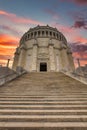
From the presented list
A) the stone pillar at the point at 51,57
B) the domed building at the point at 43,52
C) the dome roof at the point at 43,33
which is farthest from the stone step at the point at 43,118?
the dome roof at the point at 43,33

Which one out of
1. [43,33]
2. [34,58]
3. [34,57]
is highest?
[43,33]

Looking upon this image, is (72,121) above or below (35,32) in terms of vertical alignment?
below

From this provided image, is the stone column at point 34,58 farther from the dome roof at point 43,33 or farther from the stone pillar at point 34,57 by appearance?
the dome roof at point 43,33

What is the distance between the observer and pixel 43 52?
33.1 metres

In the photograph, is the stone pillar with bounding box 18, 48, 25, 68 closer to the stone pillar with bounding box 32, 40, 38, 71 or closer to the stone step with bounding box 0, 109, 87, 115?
the stone pillar with bounding box 32, 40, 38, 71

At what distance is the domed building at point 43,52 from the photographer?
31.0 m

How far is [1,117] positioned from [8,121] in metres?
0.38

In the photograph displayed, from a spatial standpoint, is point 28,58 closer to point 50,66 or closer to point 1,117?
point 50,66

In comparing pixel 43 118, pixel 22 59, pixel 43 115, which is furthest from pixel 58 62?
pixel 43 118

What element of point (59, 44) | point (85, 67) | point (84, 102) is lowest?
point (84, 102)

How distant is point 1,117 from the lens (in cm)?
448

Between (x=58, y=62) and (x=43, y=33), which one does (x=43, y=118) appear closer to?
(x=58, y=62)

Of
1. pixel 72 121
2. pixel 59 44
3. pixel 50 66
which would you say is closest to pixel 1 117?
pixel 72 121

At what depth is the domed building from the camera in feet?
102
